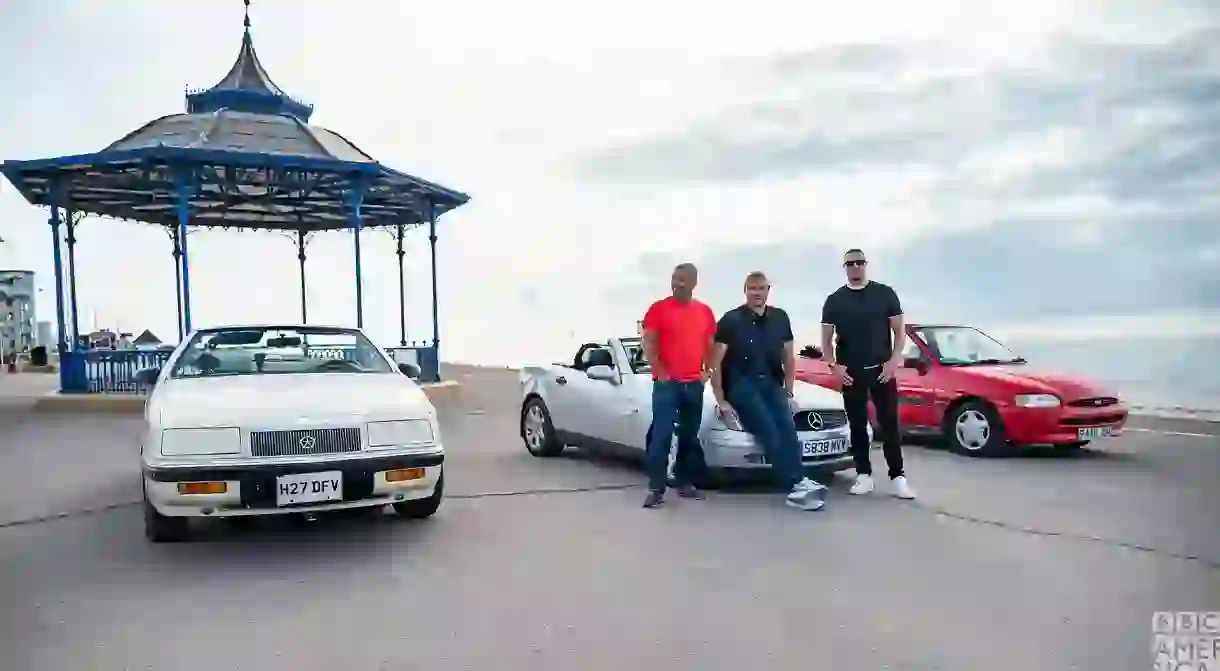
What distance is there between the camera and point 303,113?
18.6m

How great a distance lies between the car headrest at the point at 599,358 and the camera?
8.34m

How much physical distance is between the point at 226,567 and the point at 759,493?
3930mm

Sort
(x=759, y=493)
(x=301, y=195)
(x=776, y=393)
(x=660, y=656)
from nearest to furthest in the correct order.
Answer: (x=660, y=656), (x=776, y=393), (x=759, y=493), (x=301, y=195)

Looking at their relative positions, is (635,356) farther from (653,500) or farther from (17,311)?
(17,311)

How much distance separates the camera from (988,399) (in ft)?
28.6

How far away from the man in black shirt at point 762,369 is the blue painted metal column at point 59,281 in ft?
44.5

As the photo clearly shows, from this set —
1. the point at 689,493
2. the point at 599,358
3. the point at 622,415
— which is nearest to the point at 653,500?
the point at 689,493

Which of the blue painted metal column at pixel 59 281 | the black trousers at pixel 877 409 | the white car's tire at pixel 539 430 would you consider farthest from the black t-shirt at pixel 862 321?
the blue painted metal column at pixel 59 281

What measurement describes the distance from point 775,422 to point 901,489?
3.73 ft

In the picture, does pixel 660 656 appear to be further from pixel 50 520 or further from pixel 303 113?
pixel 303 113

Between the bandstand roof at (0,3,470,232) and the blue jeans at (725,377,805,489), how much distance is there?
10207mm

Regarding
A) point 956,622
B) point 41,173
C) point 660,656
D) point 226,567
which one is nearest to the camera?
point 660,656

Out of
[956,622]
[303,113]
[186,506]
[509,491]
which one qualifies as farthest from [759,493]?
[303,113]

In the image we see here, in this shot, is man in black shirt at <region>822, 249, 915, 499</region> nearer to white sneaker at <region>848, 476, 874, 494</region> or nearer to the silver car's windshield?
white sneaker at <region>848, 476, 874, 494</region>
